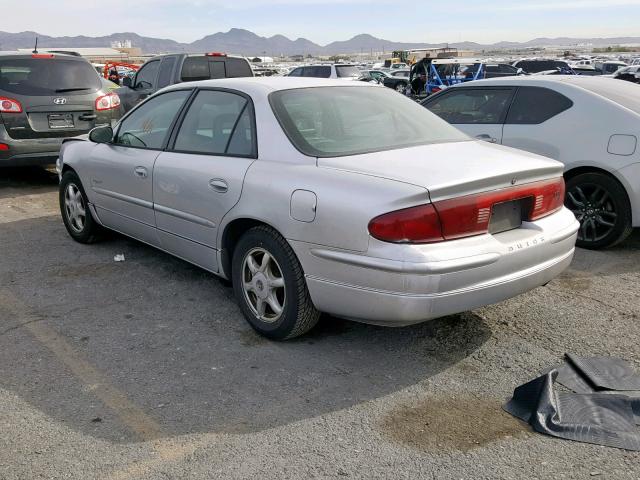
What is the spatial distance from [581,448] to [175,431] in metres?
1.84

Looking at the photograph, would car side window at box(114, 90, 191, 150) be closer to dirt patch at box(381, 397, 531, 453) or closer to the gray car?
dirt patch at box(381, 397, 531, 453)

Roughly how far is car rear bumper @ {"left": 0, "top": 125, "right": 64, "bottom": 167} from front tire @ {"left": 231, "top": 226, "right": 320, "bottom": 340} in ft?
17.5

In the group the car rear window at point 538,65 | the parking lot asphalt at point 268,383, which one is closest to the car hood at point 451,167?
the parking lot asphalt at point 268,383

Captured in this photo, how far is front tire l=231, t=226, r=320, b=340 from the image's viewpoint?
3525 millimetres

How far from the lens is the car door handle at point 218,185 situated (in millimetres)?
3906

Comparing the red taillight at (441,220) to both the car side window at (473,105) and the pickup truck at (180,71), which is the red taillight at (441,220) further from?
the pickup truck at (180,71)

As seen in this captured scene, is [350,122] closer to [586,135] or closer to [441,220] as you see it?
[441,220]

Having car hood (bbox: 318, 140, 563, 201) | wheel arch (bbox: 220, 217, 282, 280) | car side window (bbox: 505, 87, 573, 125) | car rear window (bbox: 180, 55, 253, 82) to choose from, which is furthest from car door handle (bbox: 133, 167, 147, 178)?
car rear window (bbox: 180, 55, 253, 82)

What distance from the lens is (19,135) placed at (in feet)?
26.3

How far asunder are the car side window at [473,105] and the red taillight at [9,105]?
5151mm

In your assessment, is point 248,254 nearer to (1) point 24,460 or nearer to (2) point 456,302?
(2) point 456,302

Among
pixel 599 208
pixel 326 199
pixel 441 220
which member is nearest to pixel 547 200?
pixel 441 220

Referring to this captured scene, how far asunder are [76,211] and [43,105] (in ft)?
9.86

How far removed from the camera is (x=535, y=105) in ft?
19.9
